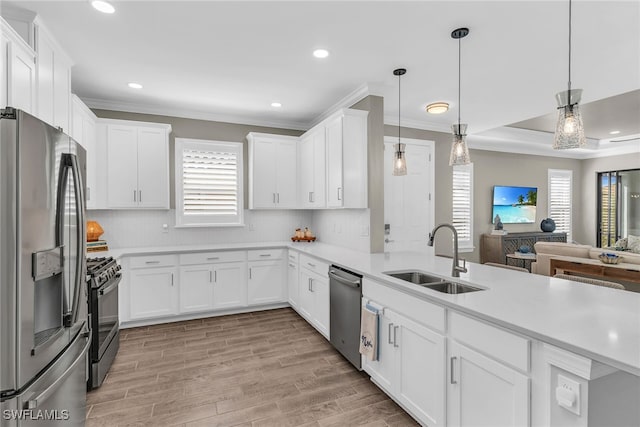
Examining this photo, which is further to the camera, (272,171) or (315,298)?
(272,171)

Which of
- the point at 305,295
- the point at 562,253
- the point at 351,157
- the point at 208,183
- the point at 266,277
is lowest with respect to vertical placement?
the point at 305,295

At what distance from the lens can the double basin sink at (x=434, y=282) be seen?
7.47ft

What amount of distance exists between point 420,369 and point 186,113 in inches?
170

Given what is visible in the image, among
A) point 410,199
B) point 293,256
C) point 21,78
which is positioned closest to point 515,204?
point 410,199

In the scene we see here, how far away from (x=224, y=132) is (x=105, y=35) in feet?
7.33

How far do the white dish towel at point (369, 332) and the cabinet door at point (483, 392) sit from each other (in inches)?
28.2

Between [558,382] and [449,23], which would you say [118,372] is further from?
[449,23]

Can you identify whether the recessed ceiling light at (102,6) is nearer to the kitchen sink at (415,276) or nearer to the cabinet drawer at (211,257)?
the cabinet drawer at (211,257)

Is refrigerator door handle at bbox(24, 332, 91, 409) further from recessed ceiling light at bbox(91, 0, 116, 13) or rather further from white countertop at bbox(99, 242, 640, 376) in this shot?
recessed ceiling light at bbox(91, 0, 116, 13)

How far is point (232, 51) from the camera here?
2.84 metres

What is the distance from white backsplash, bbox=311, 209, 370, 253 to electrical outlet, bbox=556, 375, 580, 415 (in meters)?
2.59

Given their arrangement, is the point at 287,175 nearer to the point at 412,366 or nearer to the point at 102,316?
the point at 102,316

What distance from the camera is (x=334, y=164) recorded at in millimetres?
3836

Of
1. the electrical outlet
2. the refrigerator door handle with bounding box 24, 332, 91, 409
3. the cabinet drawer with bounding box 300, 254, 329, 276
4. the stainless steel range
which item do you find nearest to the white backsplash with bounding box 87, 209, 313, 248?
the cabinet drawer with bounding box 300, 254, 329, 276
